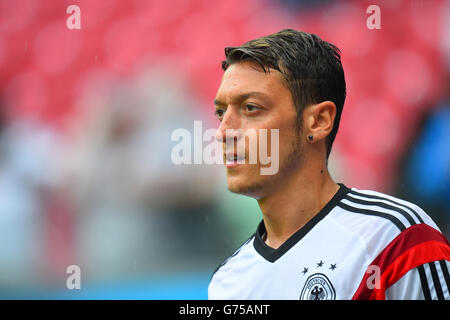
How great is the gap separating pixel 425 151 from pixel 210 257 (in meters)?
2.14

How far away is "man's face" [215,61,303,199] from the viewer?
189 centimetres

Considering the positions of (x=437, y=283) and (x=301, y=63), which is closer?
(x=437, y=283)

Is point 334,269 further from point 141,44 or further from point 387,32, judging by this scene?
point 141,44

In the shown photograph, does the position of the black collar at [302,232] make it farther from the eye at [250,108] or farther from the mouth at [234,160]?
the eye at [250,108]

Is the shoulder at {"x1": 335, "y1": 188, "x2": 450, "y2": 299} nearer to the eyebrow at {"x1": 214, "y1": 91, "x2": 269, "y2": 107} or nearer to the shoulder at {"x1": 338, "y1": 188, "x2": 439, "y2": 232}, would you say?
the shoulder at {"x1": 338, "y1": 188, "x2": 439, "y2": 232}

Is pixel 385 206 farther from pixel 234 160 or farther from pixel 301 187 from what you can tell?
pixel 234 160

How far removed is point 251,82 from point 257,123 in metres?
0.15

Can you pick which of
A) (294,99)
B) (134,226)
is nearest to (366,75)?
(134,226)

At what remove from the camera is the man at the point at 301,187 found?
1.77m

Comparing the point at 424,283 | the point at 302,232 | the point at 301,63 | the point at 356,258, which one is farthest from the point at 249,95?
the point at 424,283

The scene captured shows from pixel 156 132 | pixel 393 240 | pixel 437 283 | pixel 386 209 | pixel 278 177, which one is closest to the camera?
pixel 437 283

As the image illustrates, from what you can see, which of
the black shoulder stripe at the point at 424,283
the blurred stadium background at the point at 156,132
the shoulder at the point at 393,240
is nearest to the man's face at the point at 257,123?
the shoulder at the point at 393,240

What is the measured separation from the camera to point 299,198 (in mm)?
1973
